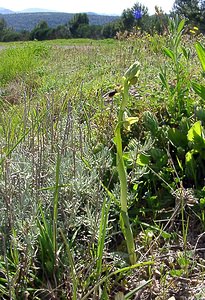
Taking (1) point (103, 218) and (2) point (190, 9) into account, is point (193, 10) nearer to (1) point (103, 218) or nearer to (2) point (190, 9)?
(2) point (190, 9)

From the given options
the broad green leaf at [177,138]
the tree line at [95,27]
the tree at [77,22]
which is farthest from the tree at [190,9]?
the broad green leaf at [177,138]

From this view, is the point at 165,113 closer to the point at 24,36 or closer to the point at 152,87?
the point at 152,87

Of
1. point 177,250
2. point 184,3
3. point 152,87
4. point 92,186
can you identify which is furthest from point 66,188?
point 184,3

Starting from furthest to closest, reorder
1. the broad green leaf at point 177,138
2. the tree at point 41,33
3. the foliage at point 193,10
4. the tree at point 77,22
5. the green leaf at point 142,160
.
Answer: the tree at point 77,22 → the tree at point 41,33 → the foliage at point 193,10 → the broad green leaf at point 177,138 → the green leaf at point 142,160

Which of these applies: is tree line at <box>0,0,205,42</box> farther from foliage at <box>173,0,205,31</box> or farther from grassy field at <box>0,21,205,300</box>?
grassy field at <box>0,21,205,300</box>

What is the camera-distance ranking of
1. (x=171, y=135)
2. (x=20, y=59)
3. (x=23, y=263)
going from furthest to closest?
(x=20, y=59) → (x=171, y=135) → (x=23, y=263)

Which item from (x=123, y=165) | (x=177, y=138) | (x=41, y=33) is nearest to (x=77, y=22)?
(x=41, y=33)

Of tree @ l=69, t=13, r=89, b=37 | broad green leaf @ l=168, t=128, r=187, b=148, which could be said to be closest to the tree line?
tree @ l=69, t=13, r=89, b=37

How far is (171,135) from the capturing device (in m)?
1.91

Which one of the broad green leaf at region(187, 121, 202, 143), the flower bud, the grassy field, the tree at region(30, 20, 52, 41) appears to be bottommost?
the grassy field

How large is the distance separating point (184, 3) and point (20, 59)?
881 inches

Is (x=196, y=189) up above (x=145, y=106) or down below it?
below

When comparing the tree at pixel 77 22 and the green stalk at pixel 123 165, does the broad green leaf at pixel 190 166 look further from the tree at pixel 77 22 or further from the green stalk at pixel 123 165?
the tree at pixel 77 22

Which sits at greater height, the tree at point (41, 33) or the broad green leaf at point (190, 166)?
the tree at point (41, 33)
